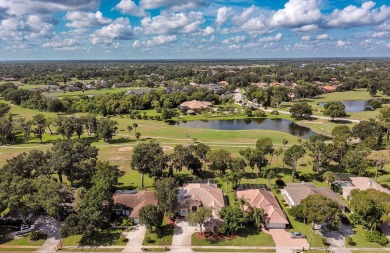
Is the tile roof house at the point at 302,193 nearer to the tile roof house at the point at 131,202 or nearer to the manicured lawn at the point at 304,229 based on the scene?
the manicured lawn at the point at 304,229

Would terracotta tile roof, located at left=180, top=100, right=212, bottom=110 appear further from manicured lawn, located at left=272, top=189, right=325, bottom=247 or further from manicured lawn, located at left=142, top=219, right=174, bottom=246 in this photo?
manicured lawn, located at left=142, top=219, right=174, bottom=246

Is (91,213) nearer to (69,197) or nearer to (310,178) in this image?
(69,197)

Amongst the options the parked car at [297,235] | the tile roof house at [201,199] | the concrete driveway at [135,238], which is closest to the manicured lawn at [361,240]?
the parked car at [297,235]

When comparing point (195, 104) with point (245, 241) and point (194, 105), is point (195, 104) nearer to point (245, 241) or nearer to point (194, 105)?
point (194, 105)

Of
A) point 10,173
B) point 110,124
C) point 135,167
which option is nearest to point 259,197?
A: point 135,167

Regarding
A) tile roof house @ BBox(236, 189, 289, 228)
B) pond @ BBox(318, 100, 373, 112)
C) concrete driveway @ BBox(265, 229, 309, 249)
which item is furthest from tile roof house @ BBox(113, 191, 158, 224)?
pond @ BBox(318, 100, 373, 112)
